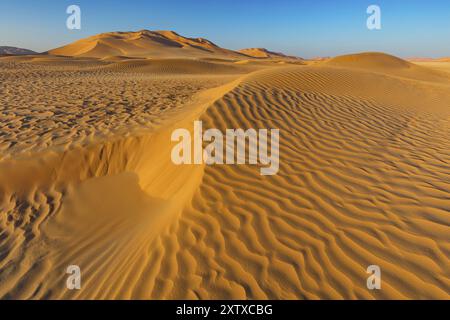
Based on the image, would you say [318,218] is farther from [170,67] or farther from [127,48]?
[127,48]

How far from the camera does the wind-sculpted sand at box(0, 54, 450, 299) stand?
2617mm

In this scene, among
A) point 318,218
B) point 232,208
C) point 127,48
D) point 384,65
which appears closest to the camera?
point 318,218

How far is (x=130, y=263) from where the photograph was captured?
2.88 meters

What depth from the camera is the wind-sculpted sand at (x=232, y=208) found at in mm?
2617

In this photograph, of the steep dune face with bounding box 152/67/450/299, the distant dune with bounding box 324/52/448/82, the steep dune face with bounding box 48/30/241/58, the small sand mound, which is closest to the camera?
the steep dune face with bounding box 152/67/450/299

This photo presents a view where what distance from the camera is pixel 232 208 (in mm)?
3438

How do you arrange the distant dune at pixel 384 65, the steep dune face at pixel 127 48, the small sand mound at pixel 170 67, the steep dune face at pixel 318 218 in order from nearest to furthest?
the steep dune face at pixel 318 218 → the distant dune at pixel 384 65 → the small sand mound at pixel 170 67 → the steep dune face at pixel 127 48

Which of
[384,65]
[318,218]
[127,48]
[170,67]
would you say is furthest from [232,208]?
[127,48]

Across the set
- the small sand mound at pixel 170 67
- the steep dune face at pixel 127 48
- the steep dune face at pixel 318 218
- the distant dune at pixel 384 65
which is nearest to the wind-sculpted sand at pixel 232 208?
the steep dune face at pixel 318 218

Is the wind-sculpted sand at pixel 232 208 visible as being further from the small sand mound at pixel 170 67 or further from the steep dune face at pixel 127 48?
the steep dune face at pixel 127 48

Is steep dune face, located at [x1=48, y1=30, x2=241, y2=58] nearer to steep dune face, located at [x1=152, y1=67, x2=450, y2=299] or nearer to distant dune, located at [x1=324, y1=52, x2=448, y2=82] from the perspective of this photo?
distant dune, located at [x1=324, y1=52, x2=448, y2=82]

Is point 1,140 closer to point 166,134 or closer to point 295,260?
point 166,134

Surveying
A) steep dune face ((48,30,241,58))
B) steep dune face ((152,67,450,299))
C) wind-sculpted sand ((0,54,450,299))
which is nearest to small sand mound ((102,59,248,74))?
wind-sculpted sand ((0,54,450,299))

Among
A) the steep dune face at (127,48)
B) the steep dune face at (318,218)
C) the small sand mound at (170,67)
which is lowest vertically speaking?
the steep dune face at (318,218)
